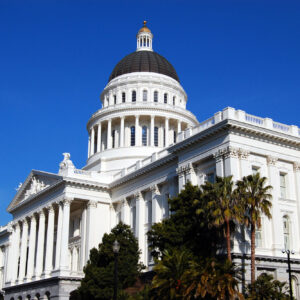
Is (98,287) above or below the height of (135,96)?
below

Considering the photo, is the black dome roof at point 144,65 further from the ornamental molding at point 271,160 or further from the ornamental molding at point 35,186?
the ornamental molding at point 271,160

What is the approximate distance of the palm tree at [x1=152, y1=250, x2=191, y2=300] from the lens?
30.9 m

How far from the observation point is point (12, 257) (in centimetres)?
6938

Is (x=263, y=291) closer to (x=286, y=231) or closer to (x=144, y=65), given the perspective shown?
(x=286, y=231)

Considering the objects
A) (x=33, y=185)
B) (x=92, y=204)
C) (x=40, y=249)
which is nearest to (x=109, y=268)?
(x=92, y=204)

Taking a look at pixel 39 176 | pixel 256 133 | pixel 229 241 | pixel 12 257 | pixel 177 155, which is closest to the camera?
pixel 229 241

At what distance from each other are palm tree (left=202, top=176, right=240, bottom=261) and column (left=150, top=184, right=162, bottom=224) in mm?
15478

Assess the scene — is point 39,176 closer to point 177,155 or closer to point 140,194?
point 140,194

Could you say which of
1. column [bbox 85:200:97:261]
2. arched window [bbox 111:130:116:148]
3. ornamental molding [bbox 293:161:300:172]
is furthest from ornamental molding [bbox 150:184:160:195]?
arched window [bbox 111:130:116:148]

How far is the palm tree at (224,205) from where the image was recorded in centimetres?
3475

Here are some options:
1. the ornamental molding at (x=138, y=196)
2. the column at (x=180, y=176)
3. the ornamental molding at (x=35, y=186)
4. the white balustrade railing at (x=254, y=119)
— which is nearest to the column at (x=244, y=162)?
the white balustrade railing at (x=254, y=119)

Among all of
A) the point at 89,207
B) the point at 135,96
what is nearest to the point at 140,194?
the point at 89,207

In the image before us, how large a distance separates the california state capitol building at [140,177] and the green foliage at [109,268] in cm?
495

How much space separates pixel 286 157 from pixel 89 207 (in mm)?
24045
